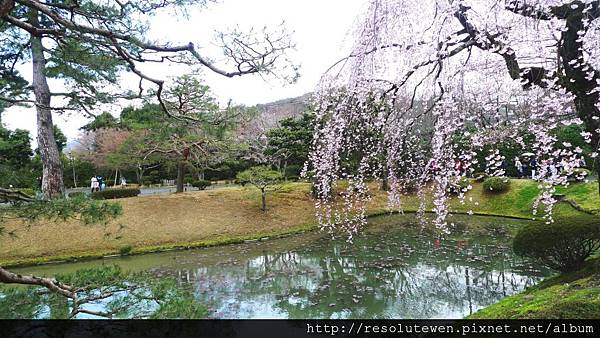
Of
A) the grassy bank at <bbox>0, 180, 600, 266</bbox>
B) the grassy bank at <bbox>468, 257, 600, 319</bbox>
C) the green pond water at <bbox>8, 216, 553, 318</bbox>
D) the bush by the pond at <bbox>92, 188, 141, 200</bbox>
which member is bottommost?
the green pond water at <bbox>8, 216, 553, 318</bbox>

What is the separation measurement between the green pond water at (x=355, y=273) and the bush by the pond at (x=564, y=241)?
3.35ft

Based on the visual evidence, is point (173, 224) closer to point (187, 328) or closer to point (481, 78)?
point (187, 328)

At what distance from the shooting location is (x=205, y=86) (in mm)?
11570

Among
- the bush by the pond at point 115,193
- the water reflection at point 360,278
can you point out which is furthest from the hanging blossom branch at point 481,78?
the bush by the pond at point 115,193

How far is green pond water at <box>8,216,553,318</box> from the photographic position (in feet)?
17.0

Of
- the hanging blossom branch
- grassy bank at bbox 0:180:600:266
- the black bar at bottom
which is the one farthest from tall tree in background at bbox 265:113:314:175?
the black bar at bottom

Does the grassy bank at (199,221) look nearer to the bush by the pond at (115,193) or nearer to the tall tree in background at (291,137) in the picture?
the bush by the pond at (115,193)

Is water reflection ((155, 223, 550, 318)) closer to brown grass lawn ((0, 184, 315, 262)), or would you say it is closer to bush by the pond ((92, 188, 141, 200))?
brown grass lawn ((0, 184, 315, 262))

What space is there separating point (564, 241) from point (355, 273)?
3549mm

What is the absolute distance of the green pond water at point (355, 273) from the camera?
519 centimetres

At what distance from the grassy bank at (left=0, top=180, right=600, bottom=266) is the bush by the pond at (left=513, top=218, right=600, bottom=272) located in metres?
4.68

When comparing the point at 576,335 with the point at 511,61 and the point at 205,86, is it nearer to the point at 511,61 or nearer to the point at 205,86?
the point at 511,61

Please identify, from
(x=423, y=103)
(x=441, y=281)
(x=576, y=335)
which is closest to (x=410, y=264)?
(x=441, y=281)

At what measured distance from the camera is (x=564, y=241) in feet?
13.8
